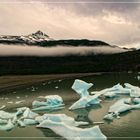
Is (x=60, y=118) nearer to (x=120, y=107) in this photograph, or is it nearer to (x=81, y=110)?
(x=81, y=110)

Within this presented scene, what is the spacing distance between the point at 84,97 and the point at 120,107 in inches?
16.1

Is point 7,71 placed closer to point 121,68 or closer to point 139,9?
point 121,68

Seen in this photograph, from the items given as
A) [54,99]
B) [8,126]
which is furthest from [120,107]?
[8,126]

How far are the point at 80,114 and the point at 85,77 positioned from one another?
0.47 m

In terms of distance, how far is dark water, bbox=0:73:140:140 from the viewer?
4.87 metres

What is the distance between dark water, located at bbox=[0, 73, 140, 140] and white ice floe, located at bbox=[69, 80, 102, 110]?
0.17 ft

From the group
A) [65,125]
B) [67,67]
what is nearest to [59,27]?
[67,67]

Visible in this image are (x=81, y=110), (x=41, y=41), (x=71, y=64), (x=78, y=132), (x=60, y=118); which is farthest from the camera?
(x=71, y=64)

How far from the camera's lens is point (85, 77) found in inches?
209

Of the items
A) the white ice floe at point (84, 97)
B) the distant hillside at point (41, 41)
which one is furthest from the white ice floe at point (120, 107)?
the distant hillside at point (41, 41)

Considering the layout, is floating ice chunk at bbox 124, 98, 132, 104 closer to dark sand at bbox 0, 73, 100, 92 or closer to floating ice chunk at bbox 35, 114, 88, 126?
floating ice chunk at bbox 35, 114, 88, 126

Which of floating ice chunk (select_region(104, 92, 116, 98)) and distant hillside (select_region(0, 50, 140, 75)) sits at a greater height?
distant hillside (select_region(0, 50, 140, 75))

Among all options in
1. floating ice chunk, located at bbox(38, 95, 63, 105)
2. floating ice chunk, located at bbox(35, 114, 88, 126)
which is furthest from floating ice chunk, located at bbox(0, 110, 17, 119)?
floating ice chunk, located at bbox(38, 95, 63, 105)

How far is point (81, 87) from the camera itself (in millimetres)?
5164
